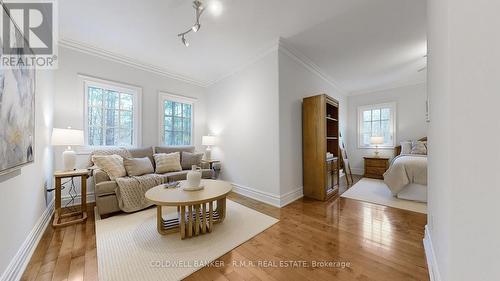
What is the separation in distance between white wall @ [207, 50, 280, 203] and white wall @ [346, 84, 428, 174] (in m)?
3.95

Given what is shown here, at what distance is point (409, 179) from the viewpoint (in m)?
3.02

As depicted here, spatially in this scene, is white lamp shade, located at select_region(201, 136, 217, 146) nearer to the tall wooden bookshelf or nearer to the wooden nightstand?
the tall wooden bookshelf

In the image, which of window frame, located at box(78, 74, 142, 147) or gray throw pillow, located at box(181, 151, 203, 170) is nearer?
window frame, located at box(78, 74, 142, 147)

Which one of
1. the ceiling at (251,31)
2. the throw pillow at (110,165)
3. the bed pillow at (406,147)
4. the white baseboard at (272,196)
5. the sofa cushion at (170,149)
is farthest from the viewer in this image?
the bed pillow at (406,147)

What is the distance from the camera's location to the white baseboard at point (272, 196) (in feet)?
9.37

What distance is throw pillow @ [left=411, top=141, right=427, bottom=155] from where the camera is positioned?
4.03 m

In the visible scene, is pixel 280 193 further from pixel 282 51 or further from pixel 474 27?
pixel 474 27

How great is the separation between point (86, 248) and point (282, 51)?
355 centimetres

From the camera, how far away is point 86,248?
1724 mm

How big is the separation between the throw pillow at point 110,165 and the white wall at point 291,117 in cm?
252

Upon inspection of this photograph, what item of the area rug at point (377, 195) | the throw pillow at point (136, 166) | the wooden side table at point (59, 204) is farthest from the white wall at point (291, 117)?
the wooden side table at point (59, 204)

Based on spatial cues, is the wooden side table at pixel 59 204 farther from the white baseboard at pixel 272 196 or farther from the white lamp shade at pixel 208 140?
the white baseboard at pixel 272 196

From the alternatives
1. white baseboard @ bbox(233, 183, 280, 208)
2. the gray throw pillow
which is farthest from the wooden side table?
white baseboard @ bbox(233, 183, 280, 208)

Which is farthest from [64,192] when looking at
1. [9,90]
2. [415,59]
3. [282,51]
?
[415,59]
